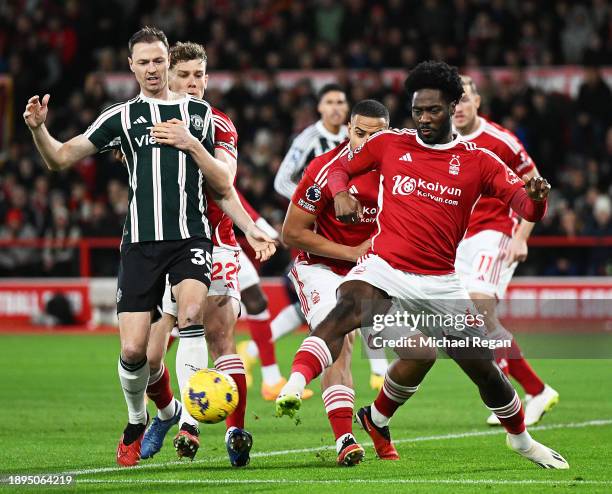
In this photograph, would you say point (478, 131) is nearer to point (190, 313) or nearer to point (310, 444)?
point (310, 444)

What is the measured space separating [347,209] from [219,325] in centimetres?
127

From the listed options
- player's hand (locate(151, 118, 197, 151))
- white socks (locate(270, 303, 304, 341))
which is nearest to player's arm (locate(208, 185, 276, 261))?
player's hand (locate(151, 118, 197, 151))

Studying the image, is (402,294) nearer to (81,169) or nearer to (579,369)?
(579,369)

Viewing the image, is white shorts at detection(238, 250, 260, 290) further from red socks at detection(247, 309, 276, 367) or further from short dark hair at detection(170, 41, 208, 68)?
short dark hair at detection(170, 41, 208, 68)

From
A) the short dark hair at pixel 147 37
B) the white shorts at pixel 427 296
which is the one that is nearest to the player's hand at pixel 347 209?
the white shorts at pixel 427 296

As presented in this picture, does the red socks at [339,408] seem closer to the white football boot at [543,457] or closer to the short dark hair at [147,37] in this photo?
the white football boot at [543,457]

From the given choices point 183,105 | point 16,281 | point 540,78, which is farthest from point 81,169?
Answer: point 183,105

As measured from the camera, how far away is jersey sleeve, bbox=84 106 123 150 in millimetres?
7359

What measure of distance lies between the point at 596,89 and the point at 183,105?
13.7m

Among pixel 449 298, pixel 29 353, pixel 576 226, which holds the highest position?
pixel 449 298

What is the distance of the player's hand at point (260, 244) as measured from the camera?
7156 millimetres

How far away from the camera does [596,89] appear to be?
65.5 feet

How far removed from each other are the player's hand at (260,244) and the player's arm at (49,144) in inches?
43.0

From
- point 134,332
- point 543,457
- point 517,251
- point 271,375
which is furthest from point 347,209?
point 271,375
